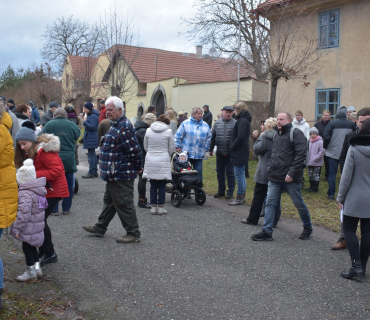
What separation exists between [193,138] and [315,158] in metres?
3.37

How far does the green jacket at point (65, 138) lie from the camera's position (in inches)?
312

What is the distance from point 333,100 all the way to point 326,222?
32.5 feet

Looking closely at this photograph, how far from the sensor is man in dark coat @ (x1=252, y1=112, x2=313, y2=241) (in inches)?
252

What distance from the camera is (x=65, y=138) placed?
7.98 m

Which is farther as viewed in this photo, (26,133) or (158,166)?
(158,166)

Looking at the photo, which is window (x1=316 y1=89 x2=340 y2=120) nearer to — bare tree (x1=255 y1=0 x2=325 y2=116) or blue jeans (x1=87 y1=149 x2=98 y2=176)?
bare tree (x1=255 y1=0 x2=325 y2=116)

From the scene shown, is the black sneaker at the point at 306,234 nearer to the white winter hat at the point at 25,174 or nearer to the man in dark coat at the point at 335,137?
the man in dark coat at the point at 335,137

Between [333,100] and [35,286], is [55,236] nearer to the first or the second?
[35,286]

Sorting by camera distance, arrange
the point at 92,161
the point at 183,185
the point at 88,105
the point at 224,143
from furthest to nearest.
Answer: the point at 92,161 < the point at 88,105 < the point at 224,143 < the point at 183,185

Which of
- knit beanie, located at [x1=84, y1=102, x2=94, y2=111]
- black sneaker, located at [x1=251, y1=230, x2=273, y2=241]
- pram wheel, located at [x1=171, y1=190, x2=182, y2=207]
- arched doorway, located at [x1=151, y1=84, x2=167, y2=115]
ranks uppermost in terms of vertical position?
arched doorway, located at [x1=151, y1=84, x2=167, y2=115]

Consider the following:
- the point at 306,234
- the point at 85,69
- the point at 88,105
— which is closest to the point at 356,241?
the point at 306,234

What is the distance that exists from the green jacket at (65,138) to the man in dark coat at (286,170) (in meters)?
3.64

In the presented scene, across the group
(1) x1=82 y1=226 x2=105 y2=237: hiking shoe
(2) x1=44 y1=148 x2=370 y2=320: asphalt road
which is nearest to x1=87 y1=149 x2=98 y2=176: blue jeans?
(2) x1=44 y1=148 x2=370 y2=320: asphalt road

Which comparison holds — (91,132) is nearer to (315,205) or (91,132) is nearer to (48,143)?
(315,205)
